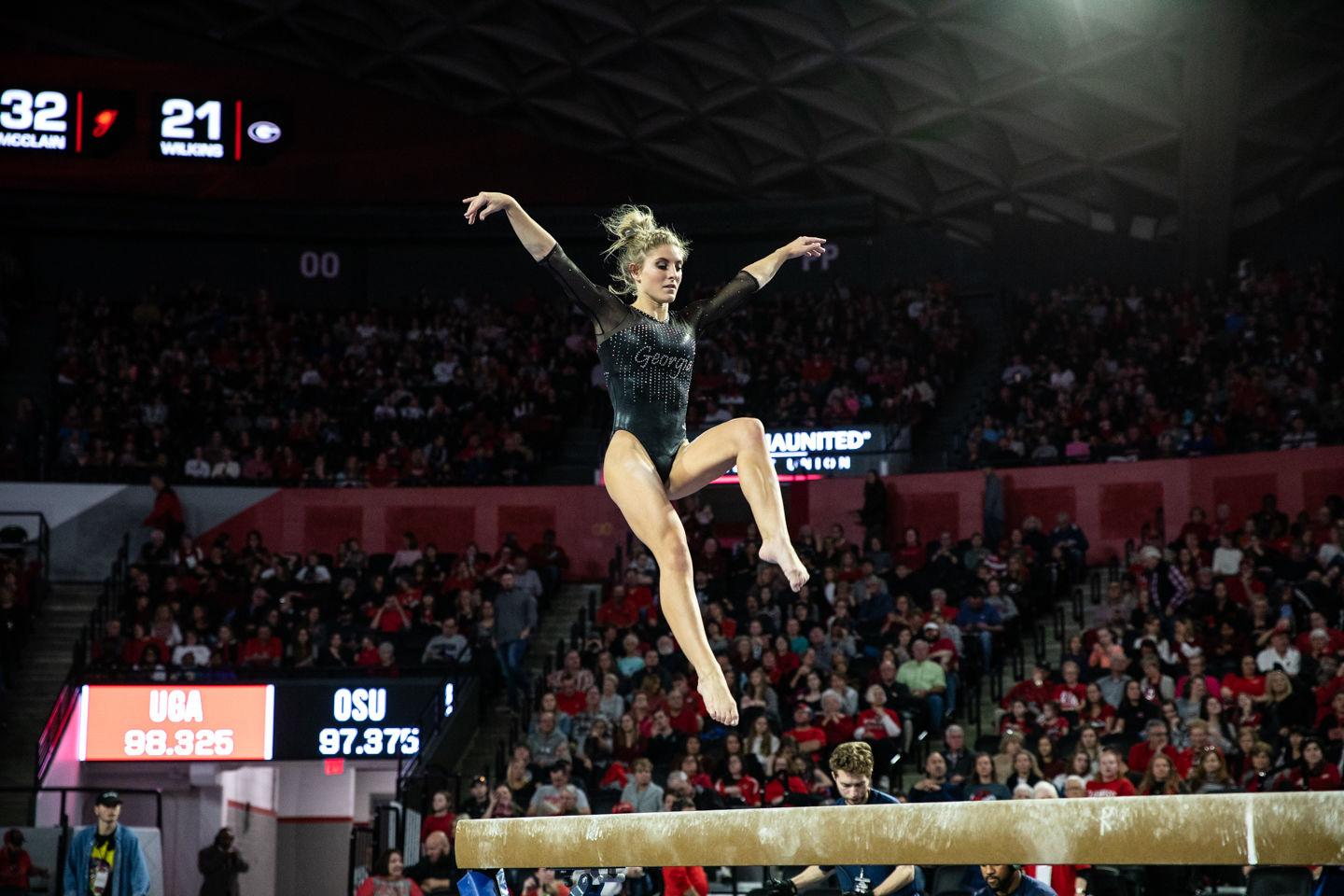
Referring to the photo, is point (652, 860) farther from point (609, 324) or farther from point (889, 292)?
point (889, 292)

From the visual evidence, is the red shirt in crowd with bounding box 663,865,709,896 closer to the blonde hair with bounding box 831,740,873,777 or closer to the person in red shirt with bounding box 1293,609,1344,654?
the blonde hair with bounding box 831,740,873,777

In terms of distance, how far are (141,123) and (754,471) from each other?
2270cm

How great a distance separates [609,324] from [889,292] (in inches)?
794

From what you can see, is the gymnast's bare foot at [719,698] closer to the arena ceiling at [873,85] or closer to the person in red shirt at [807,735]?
the person in red shirt at [807,735]

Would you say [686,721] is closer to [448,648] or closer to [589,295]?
[448,648]

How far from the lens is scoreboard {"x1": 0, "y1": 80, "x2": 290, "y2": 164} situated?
24.2 m

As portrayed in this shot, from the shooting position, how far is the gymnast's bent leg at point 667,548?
581 centimetres

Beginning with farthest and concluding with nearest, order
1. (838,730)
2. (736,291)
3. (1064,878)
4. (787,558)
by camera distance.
Result: 1. (838,730)
2. (1064,878)
3. (736,291)
4. (787,558)

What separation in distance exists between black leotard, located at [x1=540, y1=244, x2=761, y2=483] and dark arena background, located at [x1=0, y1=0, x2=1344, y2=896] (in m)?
0.10

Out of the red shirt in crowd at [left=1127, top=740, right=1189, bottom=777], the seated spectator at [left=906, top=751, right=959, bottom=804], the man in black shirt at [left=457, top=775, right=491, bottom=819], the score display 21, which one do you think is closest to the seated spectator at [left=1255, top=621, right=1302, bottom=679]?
the red shirt in crowd at [left=1127, top=740, right=1189, bottom=777]

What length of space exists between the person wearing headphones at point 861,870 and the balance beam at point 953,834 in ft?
4.53

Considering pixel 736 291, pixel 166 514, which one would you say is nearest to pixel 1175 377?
pixel 166 514

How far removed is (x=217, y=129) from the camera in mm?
25250

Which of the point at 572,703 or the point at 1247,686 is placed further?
the point at 572,703
